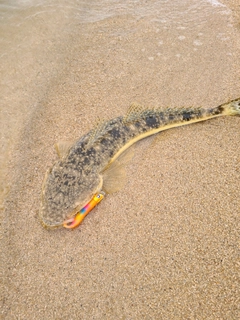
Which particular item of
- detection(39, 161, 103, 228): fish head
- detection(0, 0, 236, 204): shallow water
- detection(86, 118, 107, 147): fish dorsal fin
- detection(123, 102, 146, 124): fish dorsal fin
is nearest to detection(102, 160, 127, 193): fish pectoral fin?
detection(39, 161, 103, 228): fish head

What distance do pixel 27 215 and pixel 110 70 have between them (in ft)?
8.76

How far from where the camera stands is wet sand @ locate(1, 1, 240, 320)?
2639mm

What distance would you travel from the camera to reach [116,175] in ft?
11.1

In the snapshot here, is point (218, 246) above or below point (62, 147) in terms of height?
below

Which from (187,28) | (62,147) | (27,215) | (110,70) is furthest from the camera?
(187,28)

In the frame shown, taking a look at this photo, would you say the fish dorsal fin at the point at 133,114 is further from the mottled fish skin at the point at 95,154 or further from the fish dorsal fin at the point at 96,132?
the fish dorsal fin at the point at 96,132

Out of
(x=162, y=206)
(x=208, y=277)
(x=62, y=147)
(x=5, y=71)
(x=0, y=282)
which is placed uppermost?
(x=5, y=71)

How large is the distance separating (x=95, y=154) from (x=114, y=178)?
14.6 inches

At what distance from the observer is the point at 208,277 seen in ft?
8.69

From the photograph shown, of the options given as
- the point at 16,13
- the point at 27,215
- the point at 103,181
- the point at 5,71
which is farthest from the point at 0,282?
the point at 16,13

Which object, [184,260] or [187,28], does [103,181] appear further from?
[187,28]

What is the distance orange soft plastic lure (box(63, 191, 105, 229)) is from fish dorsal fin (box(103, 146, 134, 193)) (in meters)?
0.17

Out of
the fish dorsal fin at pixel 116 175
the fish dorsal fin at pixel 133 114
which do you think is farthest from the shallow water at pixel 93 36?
the fish dorsal fin at pixel 116 175

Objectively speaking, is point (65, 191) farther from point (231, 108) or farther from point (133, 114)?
point (231, 108)
